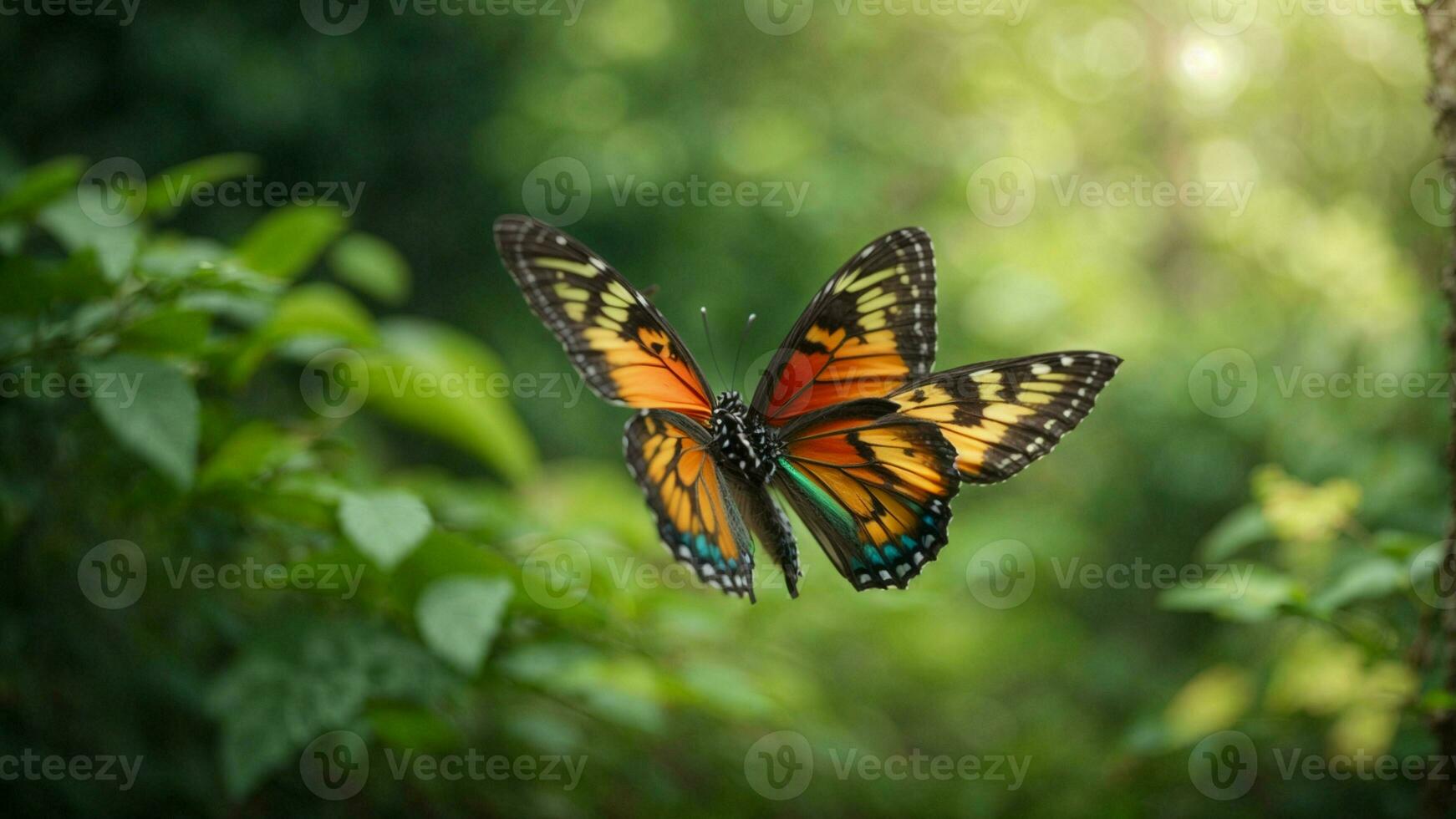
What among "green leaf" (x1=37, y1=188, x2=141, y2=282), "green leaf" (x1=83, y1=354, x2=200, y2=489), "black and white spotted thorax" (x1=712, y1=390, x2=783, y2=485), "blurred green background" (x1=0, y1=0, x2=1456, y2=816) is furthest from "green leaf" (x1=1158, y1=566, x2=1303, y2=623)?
"green leaf" (x1=37, y1=188, x2=141, y2=282)

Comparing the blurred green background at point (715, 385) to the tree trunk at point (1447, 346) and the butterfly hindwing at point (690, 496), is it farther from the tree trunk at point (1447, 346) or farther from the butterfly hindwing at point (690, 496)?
the butterfly hindwing at point (690, 496)

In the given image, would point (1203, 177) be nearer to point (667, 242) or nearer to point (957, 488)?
point (667, 242)

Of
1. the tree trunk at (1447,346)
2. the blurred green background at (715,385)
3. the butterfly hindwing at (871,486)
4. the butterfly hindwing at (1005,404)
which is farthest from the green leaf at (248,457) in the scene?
the tree trunk at (1447,346)

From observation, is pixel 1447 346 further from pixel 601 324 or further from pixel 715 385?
pixel 715 385

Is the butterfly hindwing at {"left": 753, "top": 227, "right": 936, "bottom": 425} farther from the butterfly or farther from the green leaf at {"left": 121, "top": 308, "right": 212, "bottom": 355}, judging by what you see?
the green leaf at {"left": 121, "top": 308, "right": 212, "bottom": 355}

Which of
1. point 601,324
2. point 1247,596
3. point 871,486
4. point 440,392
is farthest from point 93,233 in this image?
point 1247,596

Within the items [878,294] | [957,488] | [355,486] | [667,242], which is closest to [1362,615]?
[957,488]
